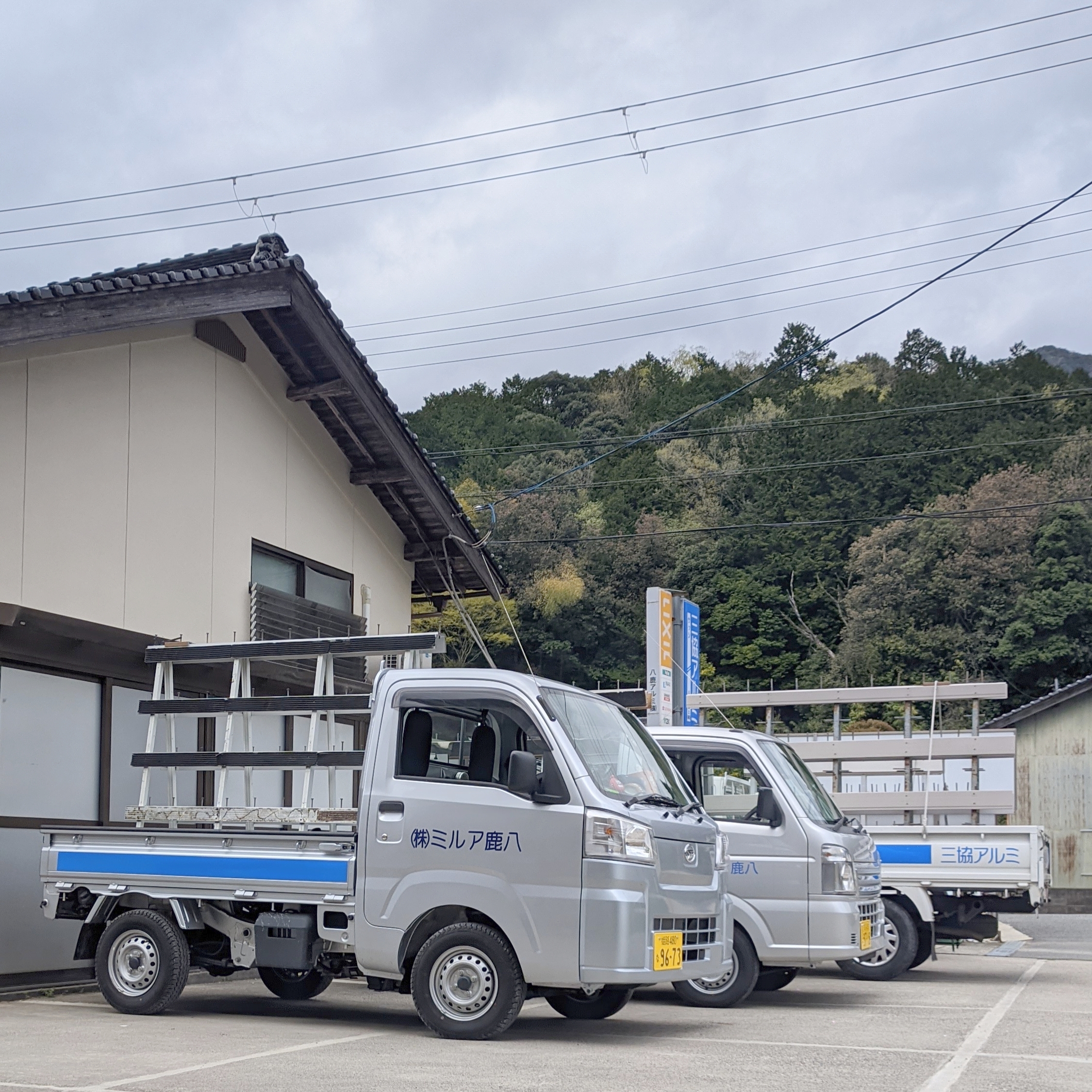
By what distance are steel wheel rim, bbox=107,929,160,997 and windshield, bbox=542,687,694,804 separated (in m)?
3.34

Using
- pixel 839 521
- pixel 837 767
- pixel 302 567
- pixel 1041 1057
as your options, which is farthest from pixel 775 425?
pixel 1041 1057

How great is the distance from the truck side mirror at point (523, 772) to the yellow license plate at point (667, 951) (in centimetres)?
116

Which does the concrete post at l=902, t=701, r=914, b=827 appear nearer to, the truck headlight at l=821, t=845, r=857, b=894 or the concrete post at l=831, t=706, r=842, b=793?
the concrete post at l=831, t=706, r=842, b=793

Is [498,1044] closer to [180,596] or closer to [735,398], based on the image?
[180,596]

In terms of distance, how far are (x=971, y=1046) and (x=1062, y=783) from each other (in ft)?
98.7

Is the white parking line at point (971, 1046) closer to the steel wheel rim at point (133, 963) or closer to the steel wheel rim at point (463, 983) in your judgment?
the steel wheel rim at point (463, 983)

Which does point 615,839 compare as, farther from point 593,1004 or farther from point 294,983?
point 294,983

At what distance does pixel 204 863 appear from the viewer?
31.3ft

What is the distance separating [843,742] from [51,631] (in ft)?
27.8

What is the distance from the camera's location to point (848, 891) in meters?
11.1

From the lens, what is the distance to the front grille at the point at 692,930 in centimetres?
850

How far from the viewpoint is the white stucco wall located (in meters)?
11.9

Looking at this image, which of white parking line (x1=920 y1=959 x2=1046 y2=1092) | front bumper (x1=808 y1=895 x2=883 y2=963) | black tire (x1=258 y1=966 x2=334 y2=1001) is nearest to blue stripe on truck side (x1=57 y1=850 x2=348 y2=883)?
black tire (x1=258 y1=966 x2=334 y2=1001)

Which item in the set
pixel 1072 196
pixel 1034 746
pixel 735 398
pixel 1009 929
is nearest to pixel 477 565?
pixel 1072 196
